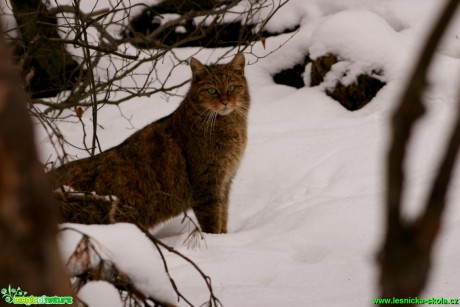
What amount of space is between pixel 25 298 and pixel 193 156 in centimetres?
324

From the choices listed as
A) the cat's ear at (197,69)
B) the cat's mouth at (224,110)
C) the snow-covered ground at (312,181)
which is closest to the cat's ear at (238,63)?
the cat's ear at (197,69)

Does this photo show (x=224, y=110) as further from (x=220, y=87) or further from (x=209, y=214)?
(x=209, y=214)

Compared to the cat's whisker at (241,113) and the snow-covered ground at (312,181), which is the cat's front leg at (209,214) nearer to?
the snow-covered ground at (312,181)

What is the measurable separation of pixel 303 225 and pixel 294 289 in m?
0.94

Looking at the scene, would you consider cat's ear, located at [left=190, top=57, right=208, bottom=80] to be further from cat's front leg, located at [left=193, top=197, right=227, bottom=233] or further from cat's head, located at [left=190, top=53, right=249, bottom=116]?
cat's front leg, located at [left=193, top=197, right=227, bottom=233]

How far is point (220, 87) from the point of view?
419 centimetres

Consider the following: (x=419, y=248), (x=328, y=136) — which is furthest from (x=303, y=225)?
(x=419, y=248)

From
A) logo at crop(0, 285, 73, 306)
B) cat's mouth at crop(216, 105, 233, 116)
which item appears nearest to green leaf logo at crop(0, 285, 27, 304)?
logo at crop(0, 285, 73, 306)

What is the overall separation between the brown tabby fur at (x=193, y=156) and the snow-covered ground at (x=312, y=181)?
0.28 metres

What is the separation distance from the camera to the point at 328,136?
5305mm

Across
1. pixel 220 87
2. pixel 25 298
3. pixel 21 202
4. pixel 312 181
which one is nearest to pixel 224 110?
pixel 220 87

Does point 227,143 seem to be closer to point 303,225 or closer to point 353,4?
point 303,225

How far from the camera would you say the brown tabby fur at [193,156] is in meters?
3.95

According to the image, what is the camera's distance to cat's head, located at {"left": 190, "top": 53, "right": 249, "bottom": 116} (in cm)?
419
